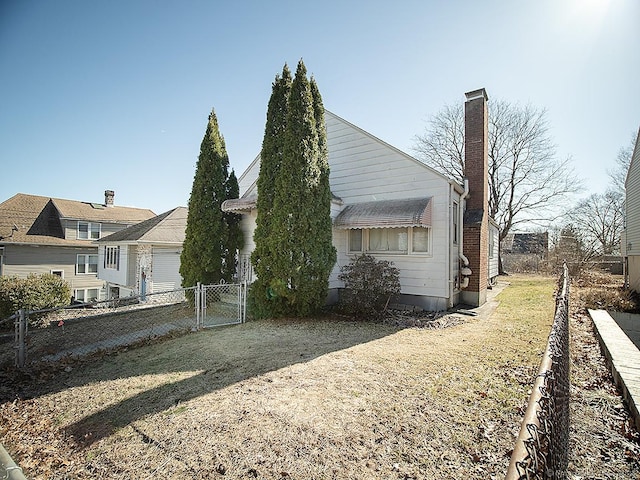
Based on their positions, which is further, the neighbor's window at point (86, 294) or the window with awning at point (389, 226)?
the neighbor's window at point (86, 294)

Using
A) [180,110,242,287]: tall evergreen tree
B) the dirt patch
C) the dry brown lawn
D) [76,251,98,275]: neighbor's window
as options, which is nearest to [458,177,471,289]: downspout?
the dry brown lawn

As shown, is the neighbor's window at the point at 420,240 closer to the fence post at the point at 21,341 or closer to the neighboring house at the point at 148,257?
the fence post at the point at 21,341

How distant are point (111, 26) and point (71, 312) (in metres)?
12.2

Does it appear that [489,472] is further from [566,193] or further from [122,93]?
[566,193]

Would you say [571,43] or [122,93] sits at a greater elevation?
[571,43]

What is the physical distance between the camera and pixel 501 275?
25969mm

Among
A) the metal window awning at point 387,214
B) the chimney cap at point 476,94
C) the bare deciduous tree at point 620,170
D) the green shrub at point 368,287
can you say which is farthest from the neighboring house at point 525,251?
the green shrub at point 368,287

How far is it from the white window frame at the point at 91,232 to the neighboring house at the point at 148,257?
495cm

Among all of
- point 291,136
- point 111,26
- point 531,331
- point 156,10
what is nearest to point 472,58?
point 291,136

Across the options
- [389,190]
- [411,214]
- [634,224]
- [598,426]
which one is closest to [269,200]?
[389,190]

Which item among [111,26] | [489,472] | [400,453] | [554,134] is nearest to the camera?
[489,472]

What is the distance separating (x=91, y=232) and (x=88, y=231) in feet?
0.72

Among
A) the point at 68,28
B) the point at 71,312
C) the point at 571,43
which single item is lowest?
the point at 71,312

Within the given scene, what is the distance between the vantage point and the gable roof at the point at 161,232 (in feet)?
61.5
